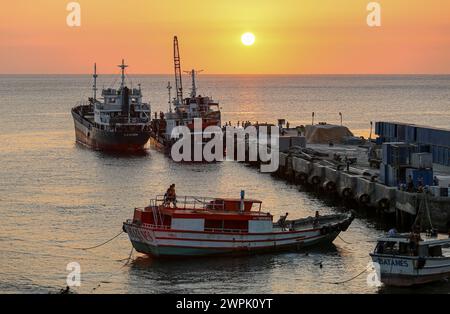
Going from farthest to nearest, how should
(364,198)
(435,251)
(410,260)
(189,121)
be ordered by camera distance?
(189,121) → (364,198) → (435,251) → (410,260)

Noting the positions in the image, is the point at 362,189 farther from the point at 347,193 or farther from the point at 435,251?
the point at 435,251

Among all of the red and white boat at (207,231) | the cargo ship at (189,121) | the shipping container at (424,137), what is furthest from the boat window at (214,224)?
the cargo ship at (189,121)

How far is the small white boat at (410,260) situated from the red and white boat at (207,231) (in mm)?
8803

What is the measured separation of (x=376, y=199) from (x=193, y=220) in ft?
61.0

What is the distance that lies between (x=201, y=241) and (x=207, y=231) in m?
0.67

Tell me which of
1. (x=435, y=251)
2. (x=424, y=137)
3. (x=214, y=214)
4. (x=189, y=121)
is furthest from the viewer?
(x=189, y=121)

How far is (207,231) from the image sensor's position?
53906 millimetres

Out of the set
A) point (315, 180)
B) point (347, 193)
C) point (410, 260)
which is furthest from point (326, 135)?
point (410, 260)

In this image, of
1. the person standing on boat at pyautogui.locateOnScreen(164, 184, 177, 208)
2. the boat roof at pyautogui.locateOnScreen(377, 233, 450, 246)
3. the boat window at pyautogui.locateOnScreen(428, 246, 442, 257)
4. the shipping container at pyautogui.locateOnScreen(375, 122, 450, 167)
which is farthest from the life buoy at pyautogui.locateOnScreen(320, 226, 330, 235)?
the shipping container at pyautogui.locateOnScreen(375, 122, 450, 167)

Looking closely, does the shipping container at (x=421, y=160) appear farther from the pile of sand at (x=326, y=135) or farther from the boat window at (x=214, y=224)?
the pile of sand at (x=326, y=135)

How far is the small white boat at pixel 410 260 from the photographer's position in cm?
4688

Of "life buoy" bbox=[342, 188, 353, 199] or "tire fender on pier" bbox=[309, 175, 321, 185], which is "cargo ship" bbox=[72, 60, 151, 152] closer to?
"tire fender on pier" bbox=[309, 175, 321, 185]
